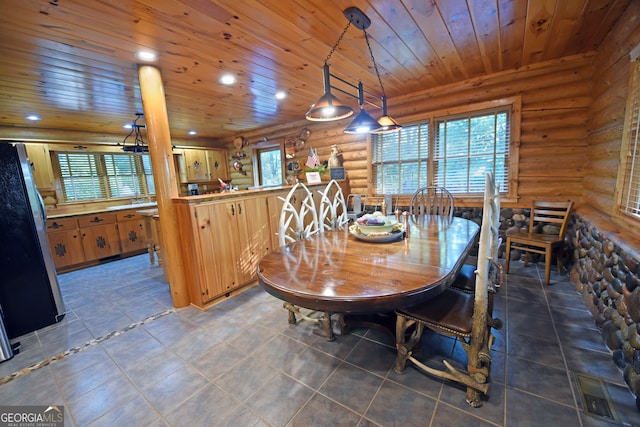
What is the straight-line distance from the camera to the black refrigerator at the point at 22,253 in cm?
231

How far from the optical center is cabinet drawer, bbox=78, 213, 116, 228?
165 inches

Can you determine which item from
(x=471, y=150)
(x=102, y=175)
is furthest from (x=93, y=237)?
(x=471, y=150)

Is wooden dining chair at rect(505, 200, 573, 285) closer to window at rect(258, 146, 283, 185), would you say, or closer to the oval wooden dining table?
the oval wooden dining table

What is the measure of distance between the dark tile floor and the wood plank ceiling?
93.7 inches

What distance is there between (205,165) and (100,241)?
2.66 m

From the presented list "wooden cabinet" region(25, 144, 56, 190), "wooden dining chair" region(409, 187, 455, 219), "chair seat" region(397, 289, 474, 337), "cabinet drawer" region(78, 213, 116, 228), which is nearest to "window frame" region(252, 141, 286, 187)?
"cabinet drawer" region(78, 213, 116, 228)

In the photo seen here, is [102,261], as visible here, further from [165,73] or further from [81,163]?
[165,73]

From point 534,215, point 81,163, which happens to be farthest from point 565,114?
point 81,163

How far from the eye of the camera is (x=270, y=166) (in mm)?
6109

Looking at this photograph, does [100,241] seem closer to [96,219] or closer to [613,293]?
[96,219]

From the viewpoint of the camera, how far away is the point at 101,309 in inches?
109

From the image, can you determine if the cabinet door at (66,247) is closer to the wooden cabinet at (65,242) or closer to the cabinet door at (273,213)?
the wooden cabinet at (65,242)

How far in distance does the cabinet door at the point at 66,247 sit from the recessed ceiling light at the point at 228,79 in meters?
3.52

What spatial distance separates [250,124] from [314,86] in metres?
2.47
